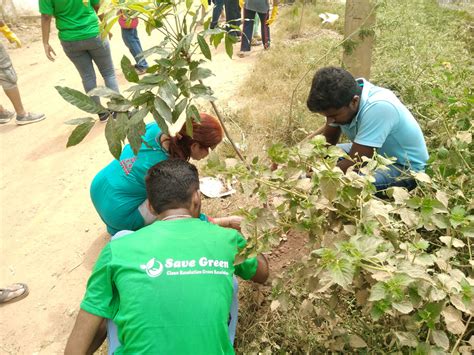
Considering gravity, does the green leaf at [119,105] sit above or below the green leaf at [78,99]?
below

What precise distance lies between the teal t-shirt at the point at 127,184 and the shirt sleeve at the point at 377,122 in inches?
42.9

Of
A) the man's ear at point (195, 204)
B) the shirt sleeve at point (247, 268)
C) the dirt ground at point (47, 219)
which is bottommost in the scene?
the dirt ground at point (47, 219)

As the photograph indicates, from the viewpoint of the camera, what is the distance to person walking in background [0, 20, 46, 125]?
13.4ft

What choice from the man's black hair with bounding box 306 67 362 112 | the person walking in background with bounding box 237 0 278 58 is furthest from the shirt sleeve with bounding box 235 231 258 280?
the person walking in background with bounding box 237 0 278 58

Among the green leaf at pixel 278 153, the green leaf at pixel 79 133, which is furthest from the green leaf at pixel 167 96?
the green leaf at pixel 278 153

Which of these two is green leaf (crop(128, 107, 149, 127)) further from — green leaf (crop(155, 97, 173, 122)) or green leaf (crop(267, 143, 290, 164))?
green leaf (crop(267, 143, 290, 164))

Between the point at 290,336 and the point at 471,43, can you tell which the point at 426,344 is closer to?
the point at 290,336

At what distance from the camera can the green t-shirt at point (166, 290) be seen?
4.17 ft

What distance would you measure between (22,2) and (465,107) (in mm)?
8557

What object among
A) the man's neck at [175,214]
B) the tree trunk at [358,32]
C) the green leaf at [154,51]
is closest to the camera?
the green leaf at [154,51]

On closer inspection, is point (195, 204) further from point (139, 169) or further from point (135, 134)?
point (139, 169)

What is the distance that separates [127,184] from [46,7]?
2261 mm

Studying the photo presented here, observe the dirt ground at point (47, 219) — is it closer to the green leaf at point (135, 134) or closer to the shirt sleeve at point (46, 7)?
the shirt sleeve at point (46, 7)

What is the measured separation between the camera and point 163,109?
128 cm
